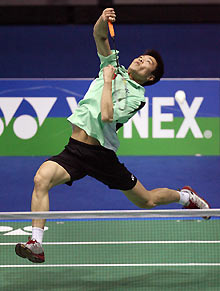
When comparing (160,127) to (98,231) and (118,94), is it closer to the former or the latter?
(98,231)

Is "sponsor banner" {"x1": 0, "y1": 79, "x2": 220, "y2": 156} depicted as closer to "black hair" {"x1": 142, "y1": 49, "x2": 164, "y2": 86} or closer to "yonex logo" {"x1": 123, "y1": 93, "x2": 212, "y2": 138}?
"yonex logo" {"x1": 123, "y1": 93, "x2": 212, "y2": 138}

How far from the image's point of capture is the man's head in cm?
525

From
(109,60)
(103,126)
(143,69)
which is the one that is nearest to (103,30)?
(109,60)

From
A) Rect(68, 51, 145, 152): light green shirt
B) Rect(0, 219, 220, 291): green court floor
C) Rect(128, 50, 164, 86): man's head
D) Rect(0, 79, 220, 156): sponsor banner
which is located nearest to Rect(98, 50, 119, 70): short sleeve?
Rect(68, 51, 145, 152): light green shirt

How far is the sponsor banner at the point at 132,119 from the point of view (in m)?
7.38

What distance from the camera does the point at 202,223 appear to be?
7141 mm

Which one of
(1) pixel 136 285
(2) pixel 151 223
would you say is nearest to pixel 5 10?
(2) pixel 151 223

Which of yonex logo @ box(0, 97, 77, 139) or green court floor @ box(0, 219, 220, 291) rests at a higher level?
yonex logo @ box(0, 97, 77, 139)

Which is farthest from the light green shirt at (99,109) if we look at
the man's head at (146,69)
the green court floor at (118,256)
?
the green court floor at (118,256)

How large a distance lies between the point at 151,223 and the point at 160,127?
1079mm

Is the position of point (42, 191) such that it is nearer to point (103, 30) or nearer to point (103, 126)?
point (103, 126)

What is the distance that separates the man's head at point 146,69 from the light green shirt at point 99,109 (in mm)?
105

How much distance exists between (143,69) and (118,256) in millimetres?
1715

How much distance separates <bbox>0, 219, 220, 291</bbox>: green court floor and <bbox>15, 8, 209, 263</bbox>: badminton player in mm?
615
